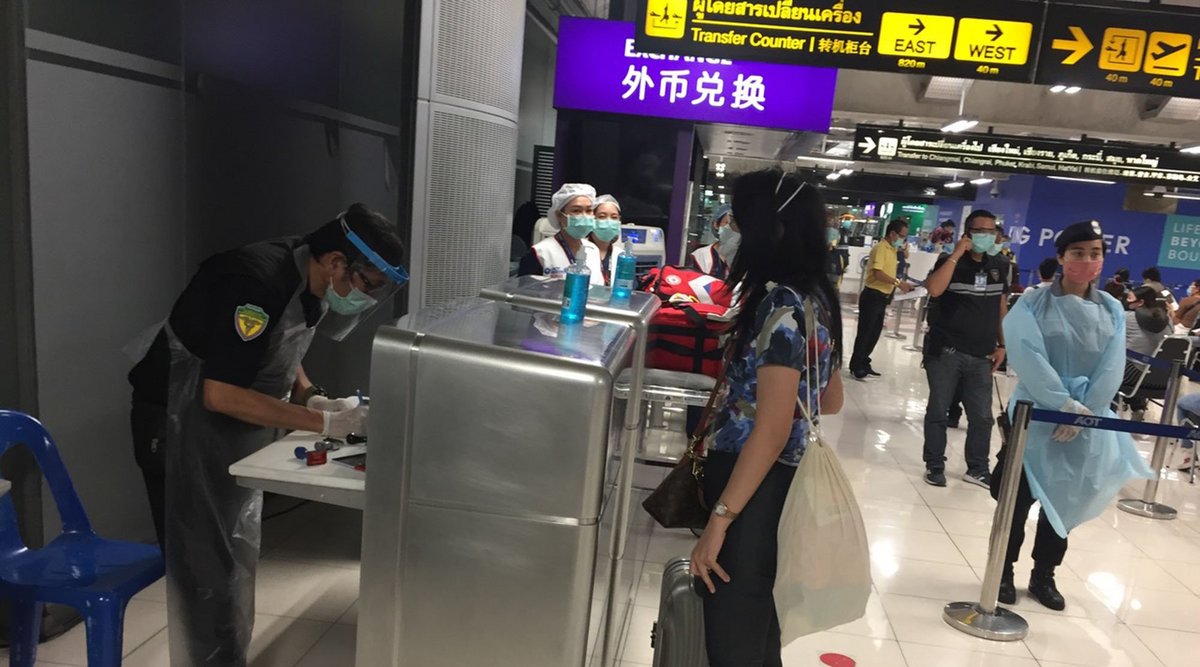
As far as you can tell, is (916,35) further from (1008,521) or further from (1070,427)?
(1008,521)

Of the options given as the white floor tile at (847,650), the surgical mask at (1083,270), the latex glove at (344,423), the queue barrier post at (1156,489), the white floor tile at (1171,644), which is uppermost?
the surgical mask at (1083,270)

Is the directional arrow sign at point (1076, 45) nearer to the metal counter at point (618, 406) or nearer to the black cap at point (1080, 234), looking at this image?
the black cap at point (1080, 234)

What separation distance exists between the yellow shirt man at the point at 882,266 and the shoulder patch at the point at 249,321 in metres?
7.27

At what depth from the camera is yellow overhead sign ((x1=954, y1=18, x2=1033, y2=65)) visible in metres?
4.35

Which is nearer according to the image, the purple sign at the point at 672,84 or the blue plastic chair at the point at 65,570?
the blue plastic chair at the point at 65,570

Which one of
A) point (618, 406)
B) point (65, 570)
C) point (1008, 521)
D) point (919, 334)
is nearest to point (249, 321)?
point (65, 570)

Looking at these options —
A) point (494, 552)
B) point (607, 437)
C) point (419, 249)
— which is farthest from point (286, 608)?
point (607, 437)

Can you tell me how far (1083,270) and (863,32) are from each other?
1.73 m

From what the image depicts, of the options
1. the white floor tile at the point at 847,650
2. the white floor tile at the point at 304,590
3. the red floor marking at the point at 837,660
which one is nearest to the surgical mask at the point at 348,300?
the white floor tile at the point at 304,590

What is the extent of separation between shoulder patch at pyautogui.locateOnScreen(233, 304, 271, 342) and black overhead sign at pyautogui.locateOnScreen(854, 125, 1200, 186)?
8319 mm

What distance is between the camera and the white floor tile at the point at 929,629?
3.34m

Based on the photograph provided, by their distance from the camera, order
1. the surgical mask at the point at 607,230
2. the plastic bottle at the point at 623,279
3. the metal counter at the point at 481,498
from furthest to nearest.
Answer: the surgical mask at the point at 607,230
the plastic bottle at the point at 623,279
the metal counter at the point at 481,498

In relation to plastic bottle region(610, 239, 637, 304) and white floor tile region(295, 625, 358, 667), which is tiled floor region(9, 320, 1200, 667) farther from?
plastic bottle region(610, 239, 637, 304)

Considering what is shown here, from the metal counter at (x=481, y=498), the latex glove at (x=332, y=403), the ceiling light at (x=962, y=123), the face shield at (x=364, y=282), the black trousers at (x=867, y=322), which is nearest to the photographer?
the metal counter at (x=481, y=498)
